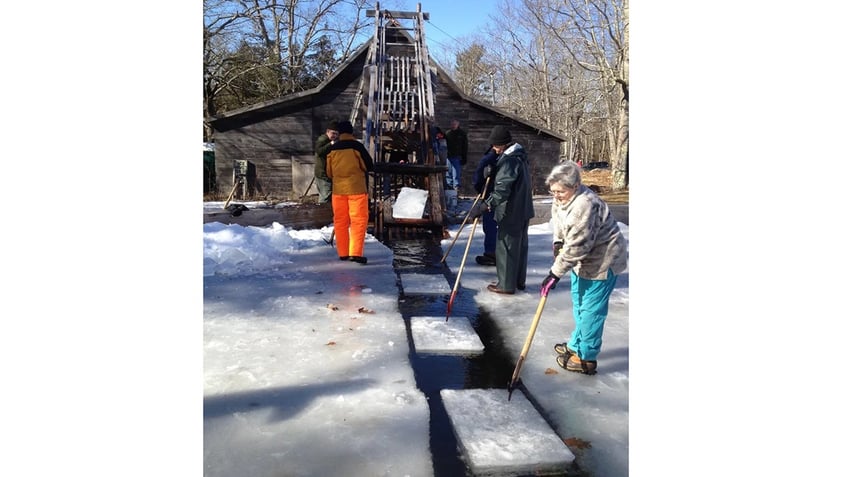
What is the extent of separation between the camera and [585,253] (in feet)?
10.1

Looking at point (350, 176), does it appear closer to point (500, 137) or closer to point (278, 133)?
point (500, 137)

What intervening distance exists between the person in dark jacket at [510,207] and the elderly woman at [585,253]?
145 cm

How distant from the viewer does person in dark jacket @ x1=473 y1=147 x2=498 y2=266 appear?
5.71 meters

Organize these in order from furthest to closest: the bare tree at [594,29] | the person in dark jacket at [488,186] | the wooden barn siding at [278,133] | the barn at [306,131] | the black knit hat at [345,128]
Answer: the wooden barn siding at [278,133] → the barn at [306,131] → the black knit hat at [345,128] → the person in dark jacket at [488,186] → the bare tree at [594,29]

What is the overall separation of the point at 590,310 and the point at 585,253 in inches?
15.3

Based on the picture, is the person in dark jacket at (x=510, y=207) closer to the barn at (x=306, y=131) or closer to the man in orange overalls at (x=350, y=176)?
the man in orange overalls at (x=350, y=176)

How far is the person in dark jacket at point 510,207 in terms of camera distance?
15.7 feet

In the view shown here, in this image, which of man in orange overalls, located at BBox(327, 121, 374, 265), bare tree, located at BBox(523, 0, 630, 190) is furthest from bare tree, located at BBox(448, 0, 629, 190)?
man in orange overalls, located at BBox(327, 121, 374, 265)

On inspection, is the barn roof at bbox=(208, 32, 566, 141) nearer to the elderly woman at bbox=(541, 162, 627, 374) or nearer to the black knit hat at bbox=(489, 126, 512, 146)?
the black knit hat at bbox=(489, 126, 512, 146)

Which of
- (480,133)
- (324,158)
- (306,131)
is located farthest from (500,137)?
(306,131)

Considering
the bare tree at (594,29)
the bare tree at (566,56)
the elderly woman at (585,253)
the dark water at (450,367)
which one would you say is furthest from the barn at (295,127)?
the elderly woman at (585,253)

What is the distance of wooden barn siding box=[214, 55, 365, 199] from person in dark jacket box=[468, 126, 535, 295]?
9.51 metres

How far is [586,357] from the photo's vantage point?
3324 mm
